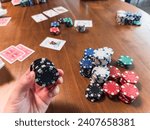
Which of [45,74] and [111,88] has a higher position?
[45,74]

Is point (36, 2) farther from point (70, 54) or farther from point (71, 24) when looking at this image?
point (70, 54)

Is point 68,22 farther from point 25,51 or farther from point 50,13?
point 25,51

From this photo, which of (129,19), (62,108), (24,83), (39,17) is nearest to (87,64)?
(62,108)

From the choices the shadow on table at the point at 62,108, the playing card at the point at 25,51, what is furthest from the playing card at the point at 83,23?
the shadow on table at the point at 62,108

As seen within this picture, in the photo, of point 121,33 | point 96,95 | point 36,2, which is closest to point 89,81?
point 96,95

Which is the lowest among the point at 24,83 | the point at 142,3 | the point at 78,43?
the point at 142,3

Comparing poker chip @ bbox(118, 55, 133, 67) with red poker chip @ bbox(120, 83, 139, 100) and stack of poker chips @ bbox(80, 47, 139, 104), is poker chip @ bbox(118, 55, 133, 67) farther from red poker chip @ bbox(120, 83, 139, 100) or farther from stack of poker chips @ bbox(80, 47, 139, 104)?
red poker chip @ bbox(120, 83, 139, 100)

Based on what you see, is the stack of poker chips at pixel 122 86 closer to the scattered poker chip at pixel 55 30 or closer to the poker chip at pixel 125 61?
the poker chip at pixel 125 61
